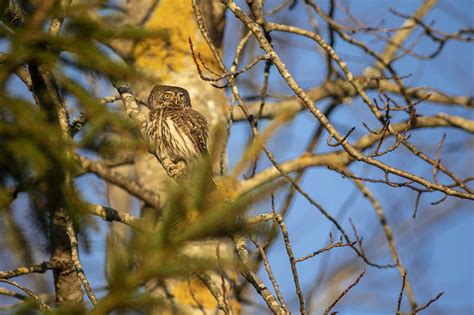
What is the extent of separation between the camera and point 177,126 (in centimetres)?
647

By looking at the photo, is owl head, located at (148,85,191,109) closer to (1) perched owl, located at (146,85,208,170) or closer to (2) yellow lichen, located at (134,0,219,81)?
(1) perched owl, located at (146,85,208,170)

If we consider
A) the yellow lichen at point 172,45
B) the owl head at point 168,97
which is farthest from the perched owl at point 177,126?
the yellow lichen at point 172,45

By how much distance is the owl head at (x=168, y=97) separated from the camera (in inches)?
249

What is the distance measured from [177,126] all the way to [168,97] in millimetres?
261

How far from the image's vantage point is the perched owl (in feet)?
20.9

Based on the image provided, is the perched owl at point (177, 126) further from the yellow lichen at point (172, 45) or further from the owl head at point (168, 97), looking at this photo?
the yellow lichen at point (172, 45)

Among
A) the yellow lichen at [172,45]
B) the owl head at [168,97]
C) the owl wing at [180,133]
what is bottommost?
the owl wing at [180,133]

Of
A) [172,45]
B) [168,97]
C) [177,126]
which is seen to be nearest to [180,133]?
[177,126]

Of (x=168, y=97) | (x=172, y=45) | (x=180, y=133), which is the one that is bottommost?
(x=180, y=133)

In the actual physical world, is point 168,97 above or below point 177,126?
→ above

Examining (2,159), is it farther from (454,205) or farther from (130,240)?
(454,205)

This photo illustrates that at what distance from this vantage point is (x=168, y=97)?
6.39m

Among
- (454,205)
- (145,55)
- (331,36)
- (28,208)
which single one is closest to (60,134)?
(28,208)

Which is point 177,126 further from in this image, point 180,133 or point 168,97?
point 168,97
